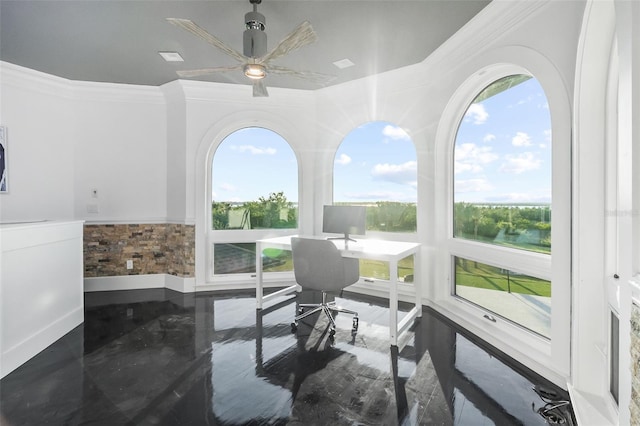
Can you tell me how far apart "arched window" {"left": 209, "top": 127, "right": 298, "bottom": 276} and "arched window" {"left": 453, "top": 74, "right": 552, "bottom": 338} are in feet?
7.79

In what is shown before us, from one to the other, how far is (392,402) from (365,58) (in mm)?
3312

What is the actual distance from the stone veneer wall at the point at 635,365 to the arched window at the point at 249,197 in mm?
3864

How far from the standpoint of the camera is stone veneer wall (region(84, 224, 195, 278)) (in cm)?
440

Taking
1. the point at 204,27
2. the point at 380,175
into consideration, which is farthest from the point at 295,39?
the point at 380,175

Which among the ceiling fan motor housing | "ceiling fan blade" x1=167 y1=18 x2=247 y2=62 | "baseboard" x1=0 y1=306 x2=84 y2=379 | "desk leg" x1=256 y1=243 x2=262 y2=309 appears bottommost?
"baseboard" x1=0 y1=306 x2=84 y2=379

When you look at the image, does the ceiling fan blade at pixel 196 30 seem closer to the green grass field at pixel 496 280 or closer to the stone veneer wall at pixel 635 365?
the stone veneer wall at pixel 635 365

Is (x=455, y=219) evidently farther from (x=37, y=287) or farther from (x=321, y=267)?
(x=37, y=287)

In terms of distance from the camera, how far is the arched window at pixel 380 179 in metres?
4.04

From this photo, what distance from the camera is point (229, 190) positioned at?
182 inches

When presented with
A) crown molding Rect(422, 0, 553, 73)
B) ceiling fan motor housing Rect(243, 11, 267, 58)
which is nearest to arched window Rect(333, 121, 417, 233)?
crown molding Rect(422, 0, 553, 73)

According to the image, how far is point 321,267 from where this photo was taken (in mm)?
3072

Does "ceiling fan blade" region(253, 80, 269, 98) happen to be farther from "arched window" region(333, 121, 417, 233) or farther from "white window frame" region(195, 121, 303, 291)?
"arched window" region(333, 121, 417, 233)

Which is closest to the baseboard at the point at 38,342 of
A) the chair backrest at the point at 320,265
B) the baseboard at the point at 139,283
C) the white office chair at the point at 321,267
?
the baseboard at the point at 139,283

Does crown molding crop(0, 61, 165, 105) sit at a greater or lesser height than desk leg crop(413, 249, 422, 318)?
greater
